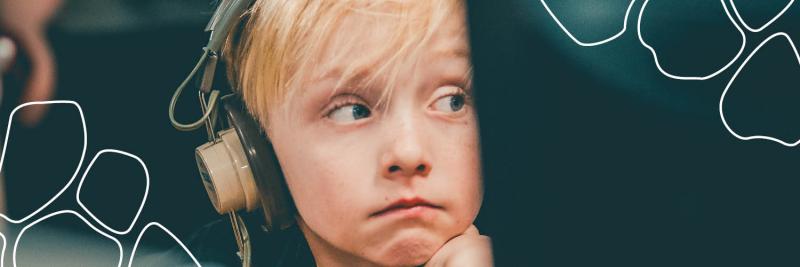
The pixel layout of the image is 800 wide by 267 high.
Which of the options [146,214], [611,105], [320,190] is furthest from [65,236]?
[611,105]

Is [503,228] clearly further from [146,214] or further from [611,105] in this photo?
[146,214]

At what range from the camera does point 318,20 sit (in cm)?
76

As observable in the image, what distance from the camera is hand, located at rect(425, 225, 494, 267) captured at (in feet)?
2.55

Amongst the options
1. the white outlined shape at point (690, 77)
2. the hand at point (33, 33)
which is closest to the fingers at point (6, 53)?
the hand at point (33, 33)

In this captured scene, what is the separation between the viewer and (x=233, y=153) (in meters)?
0.80

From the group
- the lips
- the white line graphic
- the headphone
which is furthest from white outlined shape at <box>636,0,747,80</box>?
the white line graphic

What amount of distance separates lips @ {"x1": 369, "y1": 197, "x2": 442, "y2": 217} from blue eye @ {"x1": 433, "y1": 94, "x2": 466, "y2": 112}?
106mm

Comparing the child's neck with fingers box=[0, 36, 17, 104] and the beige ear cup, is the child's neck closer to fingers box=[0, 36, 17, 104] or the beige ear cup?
the beige ear cup

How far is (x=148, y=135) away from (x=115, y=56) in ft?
0.33

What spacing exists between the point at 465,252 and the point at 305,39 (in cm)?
30

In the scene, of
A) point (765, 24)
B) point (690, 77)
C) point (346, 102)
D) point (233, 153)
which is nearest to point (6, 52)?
point (233, 153)

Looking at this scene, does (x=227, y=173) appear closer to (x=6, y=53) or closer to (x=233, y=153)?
(x=233, y=153)

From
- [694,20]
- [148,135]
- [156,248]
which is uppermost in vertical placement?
[694,20]

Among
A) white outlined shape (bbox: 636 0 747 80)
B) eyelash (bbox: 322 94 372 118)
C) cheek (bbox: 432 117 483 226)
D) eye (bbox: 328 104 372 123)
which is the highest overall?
white outlined shape (bbox: 636 0 747 80)
